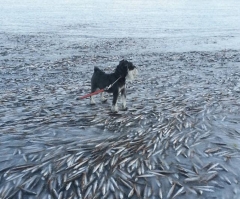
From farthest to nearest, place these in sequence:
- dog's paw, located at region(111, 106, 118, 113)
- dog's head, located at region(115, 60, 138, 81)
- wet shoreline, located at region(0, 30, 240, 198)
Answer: dog's paw, located at region(111, 106, 118, 113) < dog's head, located at region(115, 60, 138, 81) < wet shoreline, located at region(0, 30, 240, 198)

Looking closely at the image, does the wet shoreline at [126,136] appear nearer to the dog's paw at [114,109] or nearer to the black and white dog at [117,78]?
the dog's paw at [114,109]

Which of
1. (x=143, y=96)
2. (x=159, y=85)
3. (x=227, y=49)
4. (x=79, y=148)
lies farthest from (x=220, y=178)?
(x=227, y=49)

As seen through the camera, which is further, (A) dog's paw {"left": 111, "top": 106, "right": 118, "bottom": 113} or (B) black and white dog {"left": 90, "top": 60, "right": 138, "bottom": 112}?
(A) dog's paw {"left": 111, "top": 106, "right": 118, "bottom": 113}

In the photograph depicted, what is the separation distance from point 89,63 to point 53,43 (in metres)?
11.6

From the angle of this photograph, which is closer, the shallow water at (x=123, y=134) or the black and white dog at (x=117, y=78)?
the shallow water at (x=123, y=134)

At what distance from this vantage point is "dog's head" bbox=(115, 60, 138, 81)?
9.74 metres

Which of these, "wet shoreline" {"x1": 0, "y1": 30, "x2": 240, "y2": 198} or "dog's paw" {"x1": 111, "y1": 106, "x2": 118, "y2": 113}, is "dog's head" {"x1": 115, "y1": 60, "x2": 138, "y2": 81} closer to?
"dog's paw" {"x1": 111, "y1": 106, "x2": 118, "y2": 113}

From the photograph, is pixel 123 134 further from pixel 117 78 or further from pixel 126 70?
pixel 126 70

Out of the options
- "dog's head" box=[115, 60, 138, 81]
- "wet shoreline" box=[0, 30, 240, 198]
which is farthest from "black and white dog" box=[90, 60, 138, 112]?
"wet shoreline" box=[0, 30, 240, 198]

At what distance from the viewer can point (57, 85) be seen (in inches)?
592

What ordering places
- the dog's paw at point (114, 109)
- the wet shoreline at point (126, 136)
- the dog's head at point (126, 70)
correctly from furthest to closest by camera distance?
1. the dog's paw at point (114, 109)
2. the dog's head at point (126, 70)
3. the wet shoreline at point (126, 136)

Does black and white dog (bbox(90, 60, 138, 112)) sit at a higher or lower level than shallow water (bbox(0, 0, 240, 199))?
higher

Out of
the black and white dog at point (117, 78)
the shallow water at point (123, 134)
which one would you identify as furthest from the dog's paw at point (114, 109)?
the shallow water at point (123, 134)

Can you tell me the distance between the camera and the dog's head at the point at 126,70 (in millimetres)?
9742
